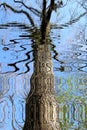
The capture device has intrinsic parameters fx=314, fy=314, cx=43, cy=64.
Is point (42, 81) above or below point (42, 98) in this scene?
above

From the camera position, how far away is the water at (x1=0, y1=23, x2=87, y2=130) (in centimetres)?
451

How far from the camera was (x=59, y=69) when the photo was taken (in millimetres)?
5066

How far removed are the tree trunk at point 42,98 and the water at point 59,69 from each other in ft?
0.67

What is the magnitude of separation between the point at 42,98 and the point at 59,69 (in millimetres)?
1149

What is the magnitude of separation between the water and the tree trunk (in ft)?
0.67

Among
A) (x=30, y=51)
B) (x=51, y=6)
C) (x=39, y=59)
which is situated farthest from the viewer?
(x=30, y=51)

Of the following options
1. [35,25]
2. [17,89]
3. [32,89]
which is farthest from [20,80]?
[35,25]

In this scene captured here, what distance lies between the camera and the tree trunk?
3877 mm

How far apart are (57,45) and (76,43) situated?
0.33 m

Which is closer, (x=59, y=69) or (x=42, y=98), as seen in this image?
(x=42, y=98)

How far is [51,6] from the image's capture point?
13.1 ft

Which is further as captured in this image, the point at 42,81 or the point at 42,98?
the point at 42,81

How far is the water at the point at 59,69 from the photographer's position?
4505mm

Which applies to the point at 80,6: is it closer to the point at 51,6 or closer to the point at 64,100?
the point at 51,6
